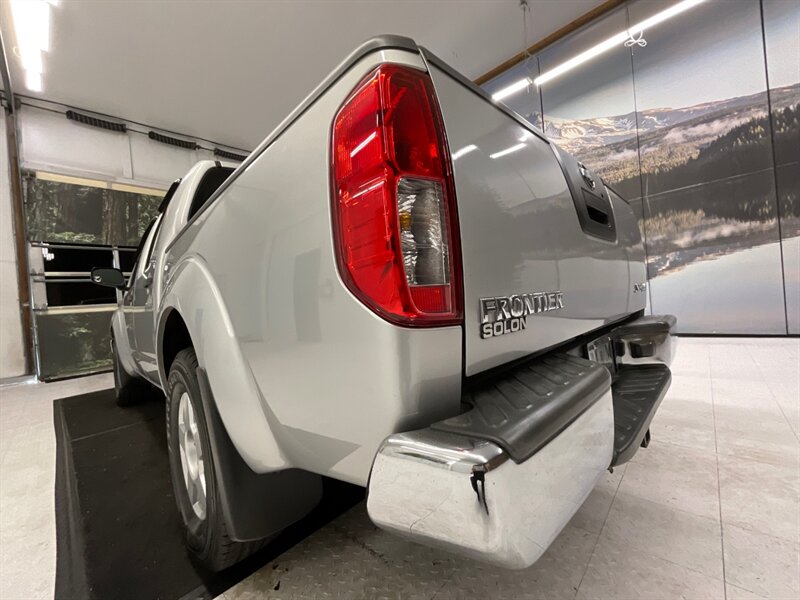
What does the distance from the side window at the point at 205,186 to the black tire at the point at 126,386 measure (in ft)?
6.73

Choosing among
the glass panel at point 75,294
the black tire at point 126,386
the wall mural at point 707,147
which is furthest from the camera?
the glass panel at point 75,294

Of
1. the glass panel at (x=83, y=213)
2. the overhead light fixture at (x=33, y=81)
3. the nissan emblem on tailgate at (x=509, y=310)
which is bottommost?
the nissan emblem on tailgate at (x=509, y=310)

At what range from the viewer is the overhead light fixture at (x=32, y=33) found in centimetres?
367

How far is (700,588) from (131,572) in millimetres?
1604

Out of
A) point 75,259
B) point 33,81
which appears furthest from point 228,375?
point 33,81

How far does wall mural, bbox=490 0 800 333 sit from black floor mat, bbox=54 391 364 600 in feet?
17.2

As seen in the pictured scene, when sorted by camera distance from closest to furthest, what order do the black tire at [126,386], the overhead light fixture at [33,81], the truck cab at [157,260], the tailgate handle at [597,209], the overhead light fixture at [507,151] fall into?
the overhead light fixture at [507,151]
the tailgate handle at [597,209]
the truck cab at [157,260]
the black tire at [126,386]
the overhead light fixture at [33,81]

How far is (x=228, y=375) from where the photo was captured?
2.75 ft

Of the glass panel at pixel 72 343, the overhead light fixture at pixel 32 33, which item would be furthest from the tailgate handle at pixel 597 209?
the glass panel at pixel 72 343

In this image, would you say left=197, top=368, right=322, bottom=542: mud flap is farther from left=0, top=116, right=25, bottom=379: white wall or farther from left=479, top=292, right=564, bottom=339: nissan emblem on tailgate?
left=0, top=116, right=25, bottom=379: white wall

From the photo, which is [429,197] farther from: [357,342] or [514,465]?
[514,465]

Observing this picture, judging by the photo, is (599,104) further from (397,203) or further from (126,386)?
(126,386)

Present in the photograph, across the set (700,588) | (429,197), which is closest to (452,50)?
(429,197)

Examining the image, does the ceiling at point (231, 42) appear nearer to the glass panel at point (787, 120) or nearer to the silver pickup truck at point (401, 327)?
the glass panel at point (787, 120)
